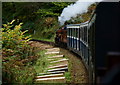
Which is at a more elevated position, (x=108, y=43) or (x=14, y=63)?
(x=108, y=43)

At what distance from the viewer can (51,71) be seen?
809cm

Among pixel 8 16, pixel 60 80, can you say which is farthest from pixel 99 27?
pixel 8 16

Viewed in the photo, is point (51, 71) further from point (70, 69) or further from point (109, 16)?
point (109, 16)

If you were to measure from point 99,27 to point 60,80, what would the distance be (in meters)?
4.09

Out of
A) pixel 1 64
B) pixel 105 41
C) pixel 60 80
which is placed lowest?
pixel 60 80

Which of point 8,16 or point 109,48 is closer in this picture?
point 109,48

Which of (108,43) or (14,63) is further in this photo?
(14,63)

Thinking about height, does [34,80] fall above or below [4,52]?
below

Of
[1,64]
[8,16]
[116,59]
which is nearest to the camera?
[116,59]

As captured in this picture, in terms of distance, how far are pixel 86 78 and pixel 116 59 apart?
16.3 ft

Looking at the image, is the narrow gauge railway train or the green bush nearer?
the narrow gauge railway train

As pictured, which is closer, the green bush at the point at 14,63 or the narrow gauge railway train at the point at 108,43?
the narrow gauge railway train at the point at 108,43

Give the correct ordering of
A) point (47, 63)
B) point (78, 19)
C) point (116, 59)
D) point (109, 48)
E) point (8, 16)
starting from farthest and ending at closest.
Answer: point (8, 16)
point (78, 19)
point (47, 63)
point (109, 48)
point (116, 59)

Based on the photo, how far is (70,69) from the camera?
28.1 feet
